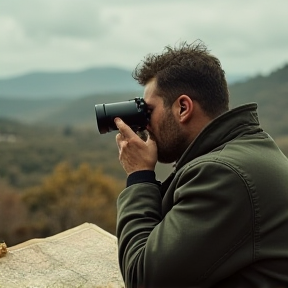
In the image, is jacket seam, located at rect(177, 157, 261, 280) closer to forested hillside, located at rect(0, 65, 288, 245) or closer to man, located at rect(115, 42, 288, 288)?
man, located at rect(115, 42, 288, 288)

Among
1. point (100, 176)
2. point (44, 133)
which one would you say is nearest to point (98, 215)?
point (100, 176)

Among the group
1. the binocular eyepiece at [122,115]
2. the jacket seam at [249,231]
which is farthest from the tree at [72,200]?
the jacket seam at [249,231]

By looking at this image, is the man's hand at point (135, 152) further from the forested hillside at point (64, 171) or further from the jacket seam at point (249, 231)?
the forested hillside at point (64, 171)

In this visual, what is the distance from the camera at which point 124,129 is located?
161cm

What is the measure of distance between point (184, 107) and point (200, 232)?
1.25 ft

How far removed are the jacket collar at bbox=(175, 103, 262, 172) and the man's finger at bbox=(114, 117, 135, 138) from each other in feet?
0.64

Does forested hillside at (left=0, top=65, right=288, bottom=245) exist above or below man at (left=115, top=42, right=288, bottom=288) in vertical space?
below

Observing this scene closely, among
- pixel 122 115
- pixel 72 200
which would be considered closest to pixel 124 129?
pixel 122 115

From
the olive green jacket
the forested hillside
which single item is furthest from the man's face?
the forested hillside

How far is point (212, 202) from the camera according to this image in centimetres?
128

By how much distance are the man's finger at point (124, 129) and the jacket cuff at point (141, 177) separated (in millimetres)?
120

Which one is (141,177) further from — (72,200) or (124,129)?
(72,200)

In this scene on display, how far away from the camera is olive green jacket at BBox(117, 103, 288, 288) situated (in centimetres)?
128

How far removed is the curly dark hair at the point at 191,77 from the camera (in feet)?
4.98
